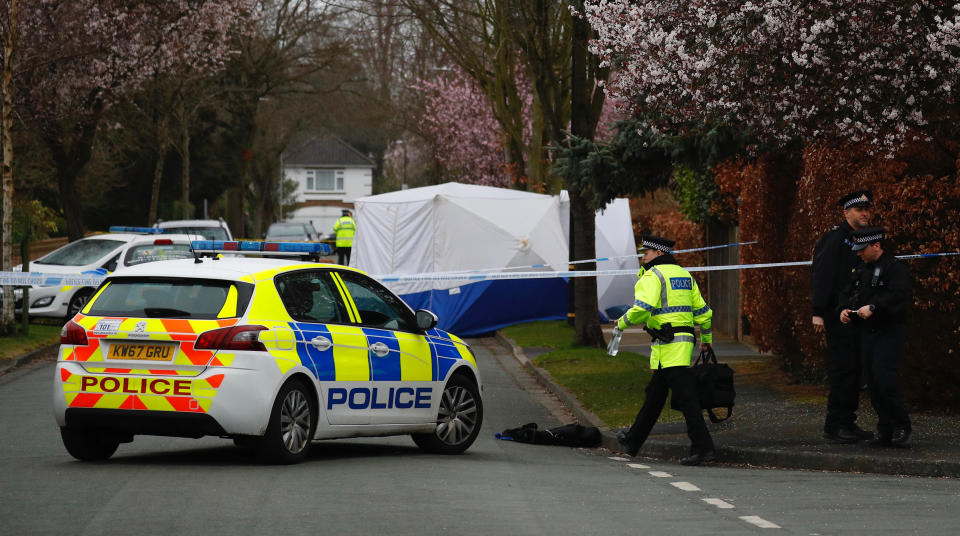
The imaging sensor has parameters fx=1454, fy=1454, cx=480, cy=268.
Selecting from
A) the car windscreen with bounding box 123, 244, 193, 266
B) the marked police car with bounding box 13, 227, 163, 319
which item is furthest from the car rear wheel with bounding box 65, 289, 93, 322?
the car windscreen with bounding box 123, 244, 193, 266

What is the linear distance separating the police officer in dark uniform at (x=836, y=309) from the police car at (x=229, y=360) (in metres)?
3.39

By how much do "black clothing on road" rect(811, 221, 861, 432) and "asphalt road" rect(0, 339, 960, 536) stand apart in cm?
104

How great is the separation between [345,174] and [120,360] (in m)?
133

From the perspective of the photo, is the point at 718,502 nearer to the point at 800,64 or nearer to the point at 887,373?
the point at 887,373

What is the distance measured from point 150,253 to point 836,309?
15.6 meters

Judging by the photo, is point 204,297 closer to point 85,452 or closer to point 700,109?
point 85,452

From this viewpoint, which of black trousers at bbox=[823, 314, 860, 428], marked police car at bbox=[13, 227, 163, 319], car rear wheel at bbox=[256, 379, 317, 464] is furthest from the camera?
marked police car at bbox=[13, 227, 163, 319]

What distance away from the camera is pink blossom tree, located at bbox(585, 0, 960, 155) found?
11.9m

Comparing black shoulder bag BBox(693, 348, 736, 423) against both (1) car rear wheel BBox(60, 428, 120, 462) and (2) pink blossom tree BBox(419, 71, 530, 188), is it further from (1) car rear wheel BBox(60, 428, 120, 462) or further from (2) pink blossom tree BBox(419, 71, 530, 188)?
(2) pink blossom tree BBox(419, 71, 530, 188)

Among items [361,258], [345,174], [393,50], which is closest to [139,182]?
[393,50]

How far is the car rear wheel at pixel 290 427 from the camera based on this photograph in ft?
32.5

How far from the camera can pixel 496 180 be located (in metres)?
54.8

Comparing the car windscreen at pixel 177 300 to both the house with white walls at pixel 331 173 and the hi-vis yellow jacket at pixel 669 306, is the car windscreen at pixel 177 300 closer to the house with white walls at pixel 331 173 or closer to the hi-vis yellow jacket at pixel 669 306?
the hi-vis yellow jacket at pixel 669 306

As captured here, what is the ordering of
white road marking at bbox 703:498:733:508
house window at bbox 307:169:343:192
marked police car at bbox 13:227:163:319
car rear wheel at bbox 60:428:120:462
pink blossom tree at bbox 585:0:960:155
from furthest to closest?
1. house window at bbox 307:169:343:192
2. marked police car at bbox 13:227:163:319
3. pink blossom tree at bbox 585:0:960:155
4. car rear wheel at bbox 60:428:120:462
5. white road marking at bbox 703:498:733:508
